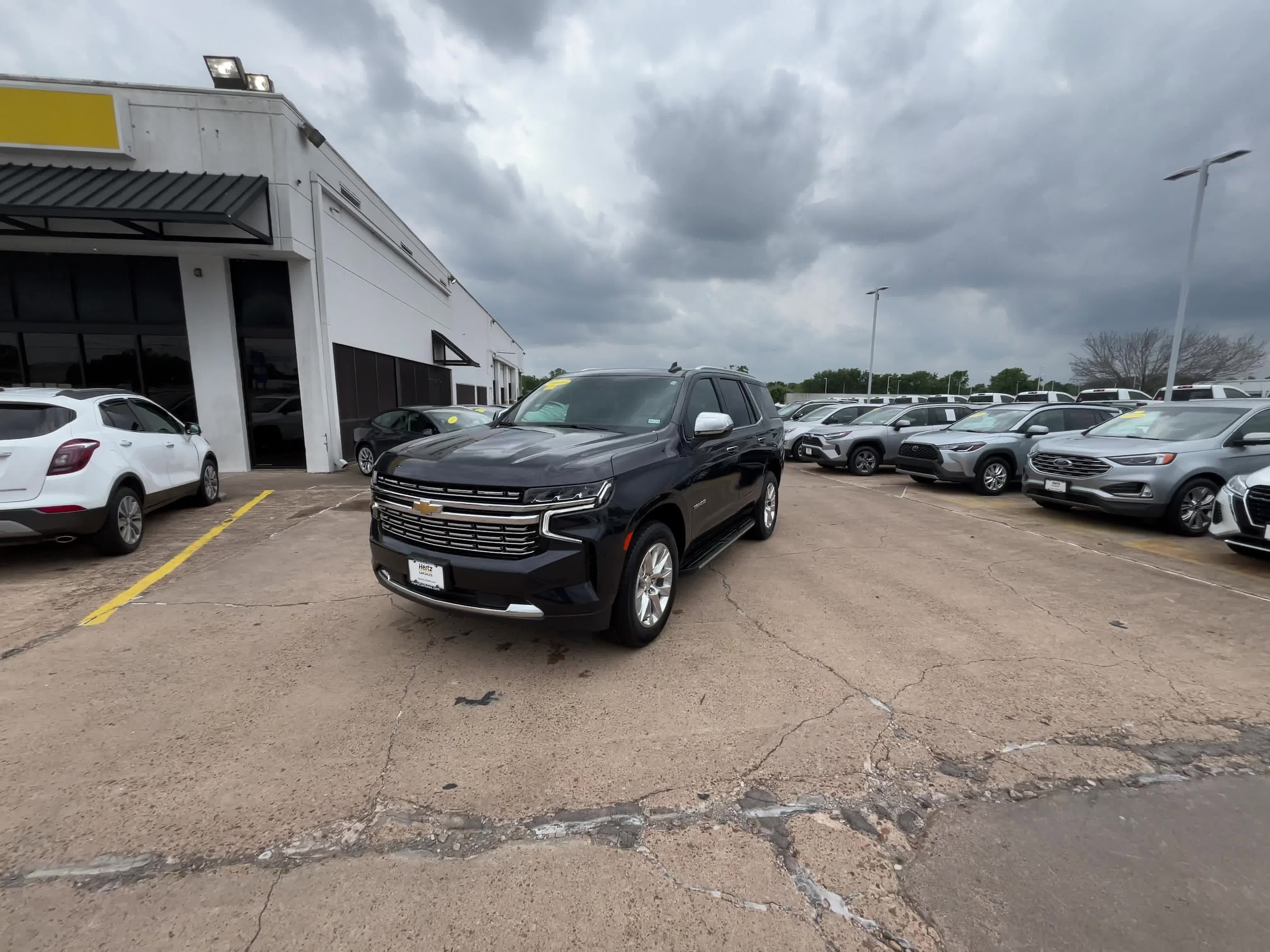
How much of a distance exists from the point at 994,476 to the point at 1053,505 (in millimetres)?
1591

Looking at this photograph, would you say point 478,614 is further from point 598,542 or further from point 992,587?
point 992,587

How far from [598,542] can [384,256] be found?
16.5 metres

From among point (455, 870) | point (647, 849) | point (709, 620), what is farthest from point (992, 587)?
point (455, 870)

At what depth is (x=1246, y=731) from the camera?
2916 millimetres

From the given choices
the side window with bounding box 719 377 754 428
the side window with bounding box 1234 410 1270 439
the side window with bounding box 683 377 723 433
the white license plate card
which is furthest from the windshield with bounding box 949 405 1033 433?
the white license plate card

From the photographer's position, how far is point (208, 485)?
26.6 feet

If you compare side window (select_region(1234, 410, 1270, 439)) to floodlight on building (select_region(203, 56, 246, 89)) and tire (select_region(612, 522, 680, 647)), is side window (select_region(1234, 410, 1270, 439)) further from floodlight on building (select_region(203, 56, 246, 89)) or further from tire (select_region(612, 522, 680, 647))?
floodlight on building (select_region(203, 56, 246, 89))

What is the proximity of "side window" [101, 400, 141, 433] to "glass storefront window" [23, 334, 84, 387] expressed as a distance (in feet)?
23.8

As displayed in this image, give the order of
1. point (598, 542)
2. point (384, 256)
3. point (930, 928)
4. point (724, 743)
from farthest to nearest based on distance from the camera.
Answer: point (384, 256), point (598, 542), point (724, 743), point (930, 928)

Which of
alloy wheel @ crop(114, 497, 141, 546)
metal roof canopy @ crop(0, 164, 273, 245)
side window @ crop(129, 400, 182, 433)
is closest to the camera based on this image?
alloy wheel @ crop(114, 497, 141, 546)

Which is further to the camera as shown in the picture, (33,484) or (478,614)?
(33,484)

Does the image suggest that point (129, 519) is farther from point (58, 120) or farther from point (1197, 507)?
point (1197, 507)

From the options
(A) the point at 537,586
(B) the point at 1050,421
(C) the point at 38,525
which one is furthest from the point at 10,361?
(B) the point at 1050,421

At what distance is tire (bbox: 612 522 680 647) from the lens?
3449 mm
